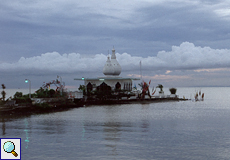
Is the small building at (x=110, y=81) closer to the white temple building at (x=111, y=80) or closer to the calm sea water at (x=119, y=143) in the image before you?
the white temple building at (x=111, y=80)

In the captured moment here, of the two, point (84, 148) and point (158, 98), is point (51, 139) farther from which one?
point (158, 98)

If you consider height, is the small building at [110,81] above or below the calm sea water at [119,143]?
above

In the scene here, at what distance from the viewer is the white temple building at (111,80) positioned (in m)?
91.6

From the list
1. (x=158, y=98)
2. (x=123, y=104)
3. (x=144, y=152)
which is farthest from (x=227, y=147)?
(x=158, y=98)

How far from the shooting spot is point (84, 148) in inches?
1015

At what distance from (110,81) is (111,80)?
1.42 ft

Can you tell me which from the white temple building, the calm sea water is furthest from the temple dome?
the calm sea water

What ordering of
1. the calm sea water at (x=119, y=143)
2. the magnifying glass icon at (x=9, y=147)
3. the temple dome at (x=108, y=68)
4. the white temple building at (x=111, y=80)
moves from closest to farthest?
the magnifying glass icon at (x=9, y=147) < the calm sea water at (x=119, y=143) < the white temple building at (x=111, y=80) < the temple dome at (x=108, y=68)

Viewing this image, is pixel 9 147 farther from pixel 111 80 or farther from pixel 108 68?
pixel 108 68

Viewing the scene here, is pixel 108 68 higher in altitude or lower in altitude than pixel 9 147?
higher

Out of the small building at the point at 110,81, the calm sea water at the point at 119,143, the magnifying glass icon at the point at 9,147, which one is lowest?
the calm sea water at the point at 119,143

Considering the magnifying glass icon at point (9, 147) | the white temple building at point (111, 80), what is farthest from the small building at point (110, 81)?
the magnifying glass icon at point (9, 147)

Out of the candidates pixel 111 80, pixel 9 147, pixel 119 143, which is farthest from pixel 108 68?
pixel 9 147

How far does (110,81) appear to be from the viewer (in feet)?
301
